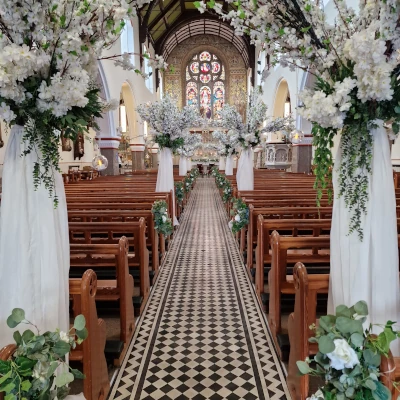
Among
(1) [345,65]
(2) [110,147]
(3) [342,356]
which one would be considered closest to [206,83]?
(2) [110,147]

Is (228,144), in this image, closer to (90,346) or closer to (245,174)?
(245,174)

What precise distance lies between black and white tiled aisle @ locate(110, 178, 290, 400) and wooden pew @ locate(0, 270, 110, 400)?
0.25 metres

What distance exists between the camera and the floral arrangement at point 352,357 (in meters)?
1.23

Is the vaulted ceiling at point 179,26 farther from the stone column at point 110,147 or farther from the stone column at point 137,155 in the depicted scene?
the stone column at point 110,147

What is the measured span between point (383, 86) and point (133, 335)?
2.66m

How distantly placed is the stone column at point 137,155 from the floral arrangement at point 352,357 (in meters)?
16.3

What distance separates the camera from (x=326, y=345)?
48.8 inches

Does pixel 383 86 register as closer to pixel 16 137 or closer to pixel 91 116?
pixel 91 116

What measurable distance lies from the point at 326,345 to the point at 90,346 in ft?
4.51

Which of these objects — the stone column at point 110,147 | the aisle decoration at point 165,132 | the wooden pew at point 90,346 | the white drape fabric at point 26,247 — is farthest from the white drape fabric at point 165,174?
the stone column at point 110,147

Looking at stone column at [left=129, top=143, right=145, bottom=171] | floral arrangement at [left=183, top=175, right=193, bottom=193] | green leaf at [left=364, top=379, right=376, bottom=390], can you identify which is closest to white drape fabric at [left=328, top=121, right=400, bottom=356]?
green leaf at [left=364, top=379, right=376, bottom=390]

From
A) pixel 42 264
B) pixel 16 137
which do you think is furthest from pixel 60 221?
pixel 16 137

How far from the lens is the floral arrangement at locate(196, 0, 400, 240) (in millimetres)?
1617

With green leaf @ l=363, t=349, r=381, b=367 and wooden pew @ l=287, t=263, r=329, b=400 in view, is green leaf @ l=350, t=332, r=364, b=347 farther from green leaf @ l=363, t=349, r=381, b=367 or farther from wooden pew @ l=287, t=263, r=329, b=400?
wooden pew @ l=287, t=263, r=329, b=400
